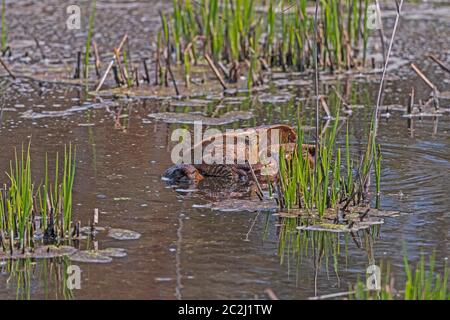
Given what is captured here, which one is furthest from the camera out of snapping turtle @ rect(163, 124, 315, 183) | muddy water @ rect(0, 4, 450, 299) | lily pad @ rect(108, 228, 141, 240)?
snapping turtle @ rect(163, 124, 315, 183)

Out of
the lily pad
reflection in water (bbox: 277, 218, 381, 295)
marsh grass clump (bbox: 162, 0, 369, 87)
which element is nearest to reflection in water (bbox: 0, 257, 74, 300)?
the lily pad

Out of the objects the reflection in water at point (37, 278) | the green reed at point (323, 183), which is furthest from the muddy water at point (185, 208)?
the green reed at point (323, 183)

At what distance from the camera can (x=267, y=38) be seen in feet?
34.2

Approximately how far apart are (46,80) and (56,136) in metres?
2.44

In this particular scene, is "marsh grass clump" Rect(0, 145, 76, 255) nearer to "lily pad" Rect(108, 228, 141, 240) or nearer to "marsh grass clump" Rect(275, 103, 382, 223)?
"lily pad" Rect(108, 228, 141, 240)

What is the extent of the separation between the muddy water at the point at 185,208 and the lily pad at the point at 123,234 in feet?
0.20

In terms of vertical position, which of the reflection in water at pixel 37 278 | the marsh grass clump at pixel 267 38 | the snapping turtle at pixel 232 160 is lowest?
the reflection in water at pixel 37 278

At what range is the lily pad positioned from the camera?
5285 millimetres

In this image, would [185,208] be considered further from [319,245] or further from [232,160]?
[319,245]

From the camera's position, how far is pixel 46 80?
10.0 metres

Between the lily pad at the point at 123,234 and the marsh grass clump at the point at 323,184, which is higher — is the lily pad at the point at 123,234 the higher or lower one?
the lower one

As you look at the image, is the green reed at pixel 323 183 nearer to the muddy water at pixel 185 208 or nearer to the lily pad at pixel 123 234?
the muddy water at pixel 185 208

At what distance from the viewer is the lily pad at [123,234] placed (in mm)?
5285

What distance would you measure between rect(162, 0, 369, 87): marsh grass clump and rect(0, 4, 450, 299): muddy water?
74 centimetres
